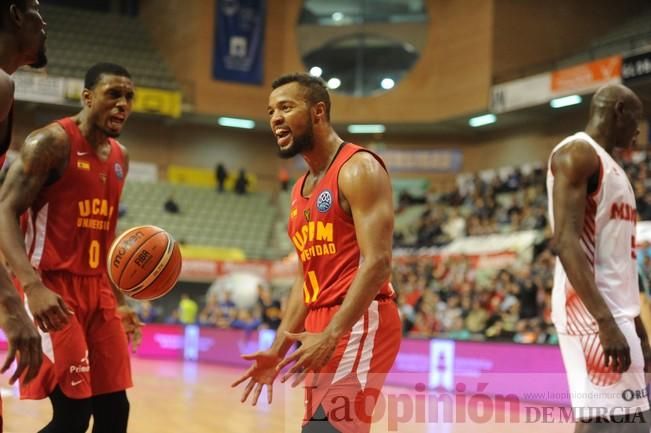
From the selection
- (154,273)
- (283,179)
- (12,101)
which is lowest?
(154,273)

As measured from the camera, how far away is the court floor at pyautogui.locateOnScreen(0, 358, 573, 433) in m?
7.48

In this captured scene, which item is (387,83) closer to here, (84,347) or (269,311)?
(269,311)

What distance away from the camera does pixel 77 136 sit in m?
4.53

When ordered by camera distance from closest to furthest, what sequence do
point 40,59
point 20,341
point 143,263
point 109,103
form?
point 20,341, point 40,59, point 143,263, point 109,103

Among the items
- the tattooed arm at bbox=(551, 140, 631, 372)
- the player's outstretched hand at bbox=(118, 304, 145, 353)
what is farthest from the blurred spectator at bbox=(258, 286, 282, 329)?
the tattooed arm at bbox=(551, 140, 631, 372)

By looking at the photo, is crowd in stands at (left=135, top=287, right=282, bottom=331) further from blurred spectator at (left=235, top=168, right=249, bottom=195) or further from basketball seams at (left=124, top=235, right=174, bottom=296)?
basketball seams at (left=124, top=235, right=174, bottom=296)

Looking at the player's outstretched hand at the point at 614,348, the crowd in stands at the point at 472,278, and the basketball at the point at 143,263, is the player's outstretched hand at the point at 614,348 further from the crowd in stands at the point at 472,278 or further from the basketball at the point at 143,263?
the crowd in stands at the point at 472,278

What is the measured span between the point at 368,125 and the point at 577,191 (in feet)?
84.4

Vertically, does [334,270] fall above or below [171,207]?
below

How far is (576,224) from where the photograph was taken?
362 cm

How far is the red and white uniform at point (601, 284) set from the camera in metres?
3.59

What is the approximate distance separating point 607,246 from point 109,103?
8.41ft

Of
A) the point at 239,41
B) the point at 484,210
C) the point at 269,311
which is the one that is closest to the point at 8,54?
the point at 269,311

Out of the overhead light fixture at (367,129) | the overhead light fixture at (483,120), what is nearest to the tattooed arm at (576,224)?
the overhead light fixture at (483,120)
